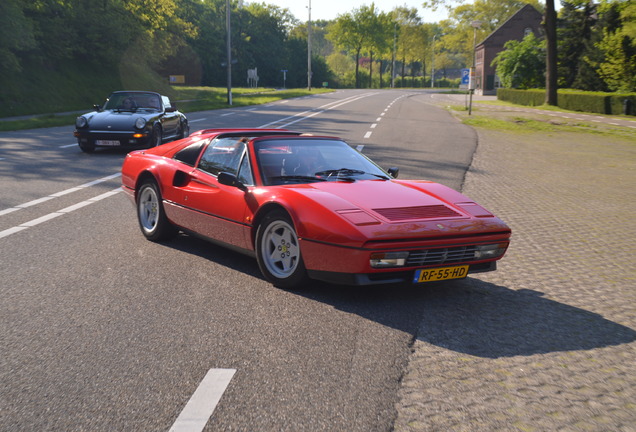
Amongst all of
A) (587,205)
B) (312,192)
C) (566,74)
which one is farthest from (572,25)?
(312,192)

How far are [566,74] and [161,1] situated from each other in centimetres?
3231

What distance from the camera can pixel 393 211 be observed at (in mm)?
5340

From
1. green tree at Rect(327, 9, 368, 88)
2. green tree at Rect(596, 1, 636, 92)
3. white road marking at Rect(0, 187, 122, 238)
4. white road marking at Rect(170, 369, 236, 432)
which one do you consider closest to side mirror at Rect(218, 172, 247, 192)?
white road marking at Rect(170, 369, 236, 432)

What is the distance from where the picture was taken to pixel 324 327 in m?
4.69

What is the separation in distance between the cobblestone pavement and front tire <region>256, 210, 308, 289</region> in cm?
106

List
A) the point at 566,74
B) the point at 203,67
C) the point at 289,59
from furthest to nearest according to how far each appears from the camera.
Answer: the point at 289,59 → the point at 203,67 → the point at 566,74

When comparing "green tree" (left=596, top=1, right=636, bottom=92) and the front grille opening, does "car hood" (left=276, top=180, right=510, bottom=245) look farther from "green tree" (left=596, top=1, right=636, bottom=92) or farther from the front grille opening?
"green tree" (left=596, top=1, right=636, bottom=92)

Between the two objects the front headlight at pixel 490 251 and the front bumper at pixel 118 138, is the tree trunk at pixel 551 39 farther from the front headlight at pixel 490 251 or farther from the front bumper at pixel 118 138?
the front headlight at pixel 490 251

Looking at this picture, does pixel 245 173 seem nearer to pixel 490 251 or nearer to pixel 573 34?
pixel 490 251

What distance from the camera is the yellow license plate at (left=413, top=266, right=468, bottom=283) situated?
16.9ft

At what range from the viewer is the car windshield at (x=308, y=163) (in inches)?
242

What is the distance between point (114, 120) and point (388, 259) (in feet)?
42.3

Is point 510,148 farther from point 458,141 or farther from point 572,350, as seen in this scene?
point 572,350

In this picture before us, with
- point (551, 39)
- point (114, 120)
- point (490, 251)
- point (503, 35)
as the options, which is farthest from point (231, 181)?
point (503, 35)
